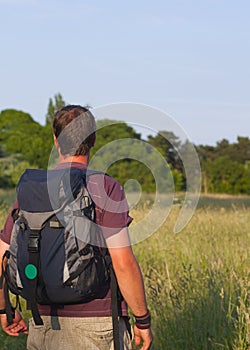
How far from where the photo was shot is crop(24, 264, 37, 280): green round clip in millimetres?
3213

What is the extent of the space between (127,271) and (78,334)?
429 mm

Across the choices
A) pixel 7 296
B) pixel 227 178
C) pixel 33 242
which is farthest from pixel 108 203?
pixel 227 178

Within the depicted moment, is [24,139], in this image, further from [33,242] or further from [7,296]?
[33,242]

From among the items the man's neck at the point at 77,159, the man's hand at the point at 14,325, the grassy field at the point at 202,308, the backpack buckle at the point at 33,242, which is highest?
the man's neck at the point at 77,159

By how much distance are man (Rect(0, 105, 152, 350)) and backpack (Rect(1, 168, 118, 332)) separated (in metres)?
0.06

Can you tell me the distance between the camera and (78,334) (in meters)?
3.40

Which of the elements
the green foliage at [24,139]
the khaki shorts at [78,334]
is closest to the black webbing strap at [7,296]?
the khaki shorts at [78,334]

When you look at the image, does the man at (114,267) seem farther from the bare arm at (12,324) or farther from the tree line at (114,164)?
the tree line at (114,164)

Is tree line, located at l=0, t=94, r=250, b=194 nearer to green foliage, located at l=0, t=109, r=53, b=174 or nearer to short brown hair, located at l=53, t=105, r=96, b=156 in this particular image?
green foliage, located at l=0, t=109, r=53, b=174

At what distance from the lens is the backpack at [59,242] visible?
3189 mm

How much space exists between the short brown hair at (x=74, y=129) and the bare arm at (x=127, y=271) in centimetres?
48

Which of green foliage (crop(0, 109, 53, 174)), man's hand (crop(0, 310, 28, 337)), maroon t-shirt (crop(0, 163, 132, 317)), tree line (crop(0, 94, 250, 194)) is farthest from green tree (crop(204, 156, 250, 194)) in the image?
maroon t-shirt (crop(0, 163, 132, 317))

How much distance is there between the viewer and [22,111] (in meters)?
78.1

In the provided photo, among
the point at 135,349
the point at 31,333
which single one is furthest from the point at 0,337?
the point at 31,333
